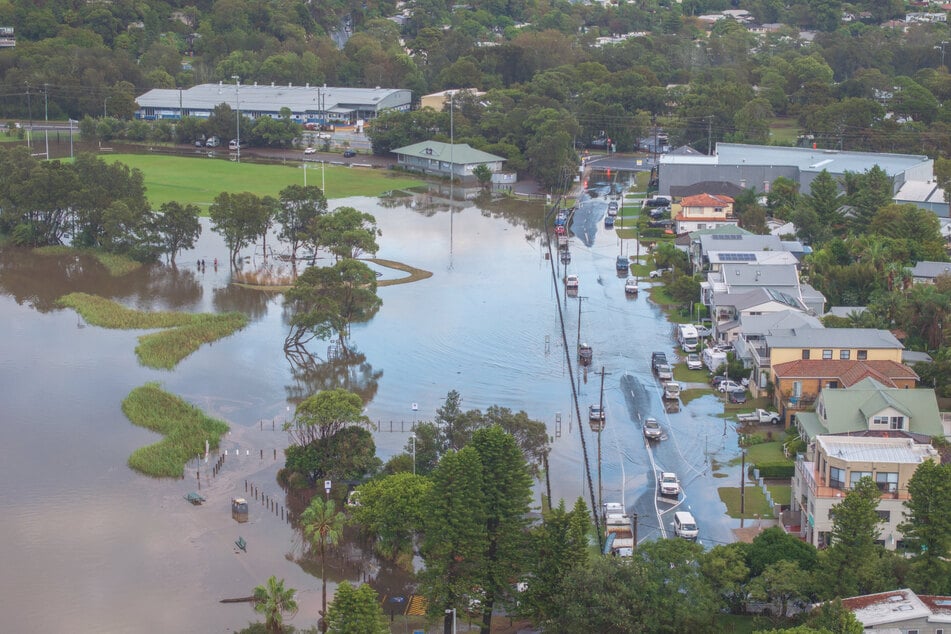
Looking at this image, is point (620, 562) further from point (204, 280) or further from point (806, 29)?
point (806, 29)

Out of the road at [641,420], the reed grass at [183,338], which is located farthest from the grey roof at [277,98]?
the reed grass at [183,338]

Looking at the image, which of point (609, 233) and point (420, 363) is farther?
point (609, 233)

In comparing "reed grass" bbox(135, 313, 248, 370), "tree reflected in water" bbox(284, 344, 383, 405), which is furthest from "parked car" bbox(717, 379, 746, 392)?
"reed grass" bbox(135, 313, 248, 370)

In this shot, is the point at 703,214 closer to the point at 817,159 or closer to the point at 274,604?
the point at 817,159

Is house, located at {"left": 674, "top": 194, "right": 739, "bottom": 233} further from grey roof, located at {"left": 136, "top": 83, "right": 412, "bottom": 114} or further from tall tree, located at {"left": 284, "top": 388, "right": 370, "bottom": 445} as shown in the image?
grey roof, located at {"left": 136, "top": 83, "right": 412, "bottom": 114}

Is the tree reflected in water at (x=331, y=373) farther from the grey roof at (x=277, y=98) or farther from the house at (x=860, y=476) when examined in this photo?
the grey roof at (x=277, y=98)

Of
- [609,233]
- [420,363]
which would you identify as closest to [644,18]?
[609,233]
